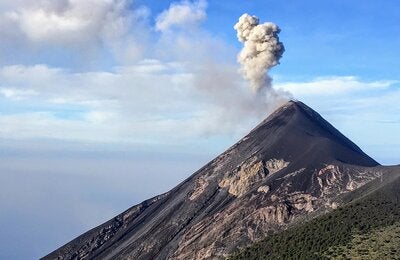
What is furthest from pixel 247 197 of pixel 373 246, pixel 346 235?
pixel 373 246

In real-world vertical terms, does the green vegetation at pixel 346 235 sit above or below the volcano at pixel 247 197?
below

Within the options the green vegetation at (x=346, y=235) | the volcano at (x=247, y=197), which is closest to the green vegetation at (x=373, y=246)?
the green vegetation at (x=346, y=235)

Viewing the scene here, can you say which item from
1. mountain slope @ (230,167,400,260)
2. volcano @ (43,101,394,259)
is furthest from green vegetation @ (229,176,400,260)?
volcano @ (43,101,394,259)

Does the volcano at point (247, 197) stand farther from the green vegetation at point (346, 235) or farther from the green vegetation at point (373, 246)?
the green vegetation at point (373, 246)

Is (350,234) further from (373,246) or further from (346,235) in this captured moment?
(373,246)

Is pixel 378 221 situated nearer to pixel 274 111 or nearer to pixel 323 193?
pixel 323 193
